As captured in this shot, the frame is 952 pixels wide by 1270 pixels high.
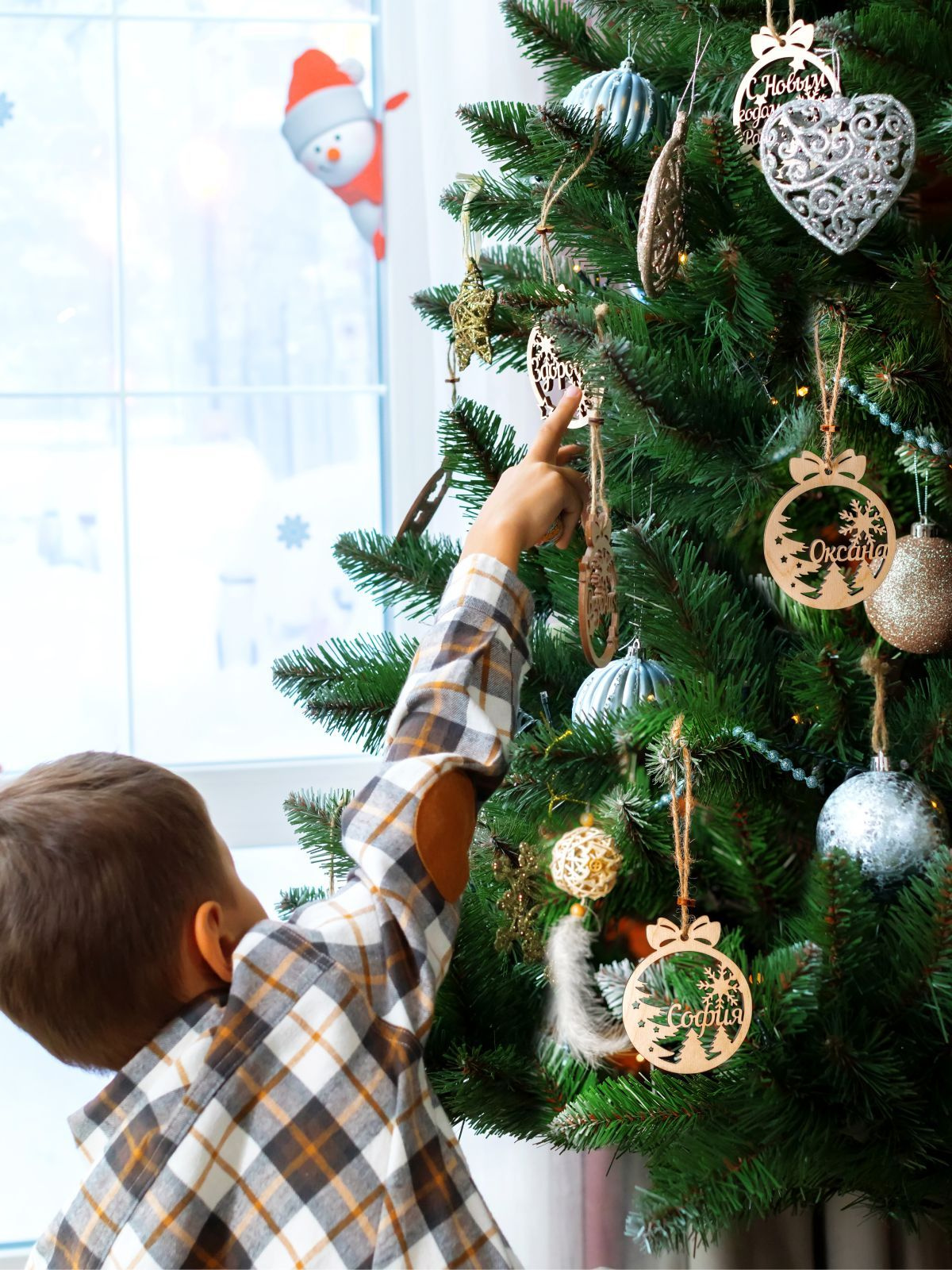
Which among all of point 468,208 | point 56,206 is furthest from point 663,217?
point 56,206

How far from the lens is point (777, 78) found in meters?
0.71

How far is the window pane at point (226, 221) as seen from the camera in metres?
1.46

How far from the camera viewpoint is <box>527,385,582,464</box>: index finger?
0.69 m

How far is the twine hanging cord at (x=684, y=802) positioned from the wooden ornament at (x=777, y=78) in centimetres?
35

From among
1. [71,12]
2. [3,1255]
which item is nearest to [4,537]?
[71,12]

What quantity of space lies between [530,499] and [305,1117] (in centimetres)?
34

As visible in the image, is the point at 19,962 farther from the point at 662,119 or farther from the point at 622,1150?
the point at 662,119

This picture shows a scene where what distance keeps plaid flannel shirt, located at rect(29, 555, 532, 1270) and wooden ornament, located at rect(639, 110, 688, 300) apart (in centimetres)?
29

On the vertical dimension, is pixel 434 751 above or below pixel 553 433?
below

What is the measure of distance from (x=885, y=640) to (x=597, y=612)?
214mm

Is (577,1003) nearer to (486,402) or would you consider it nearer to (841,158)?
(841,158)

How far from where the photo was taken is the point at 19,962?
2.01 feet

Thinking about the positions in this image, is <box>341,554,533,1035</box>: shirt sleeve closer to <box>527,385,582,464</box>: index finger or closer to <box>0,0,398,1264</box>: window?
<box>527,385,582,464</box>: index finger

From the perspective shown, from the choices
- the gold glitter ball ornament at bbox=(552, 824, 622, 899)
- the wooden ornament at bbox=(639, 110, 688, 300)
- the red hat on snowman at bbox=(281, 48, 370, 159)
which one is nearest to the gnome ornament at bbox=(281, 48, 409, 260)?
the red hat on snowman at bbox=(281, 48, 370, 159)
